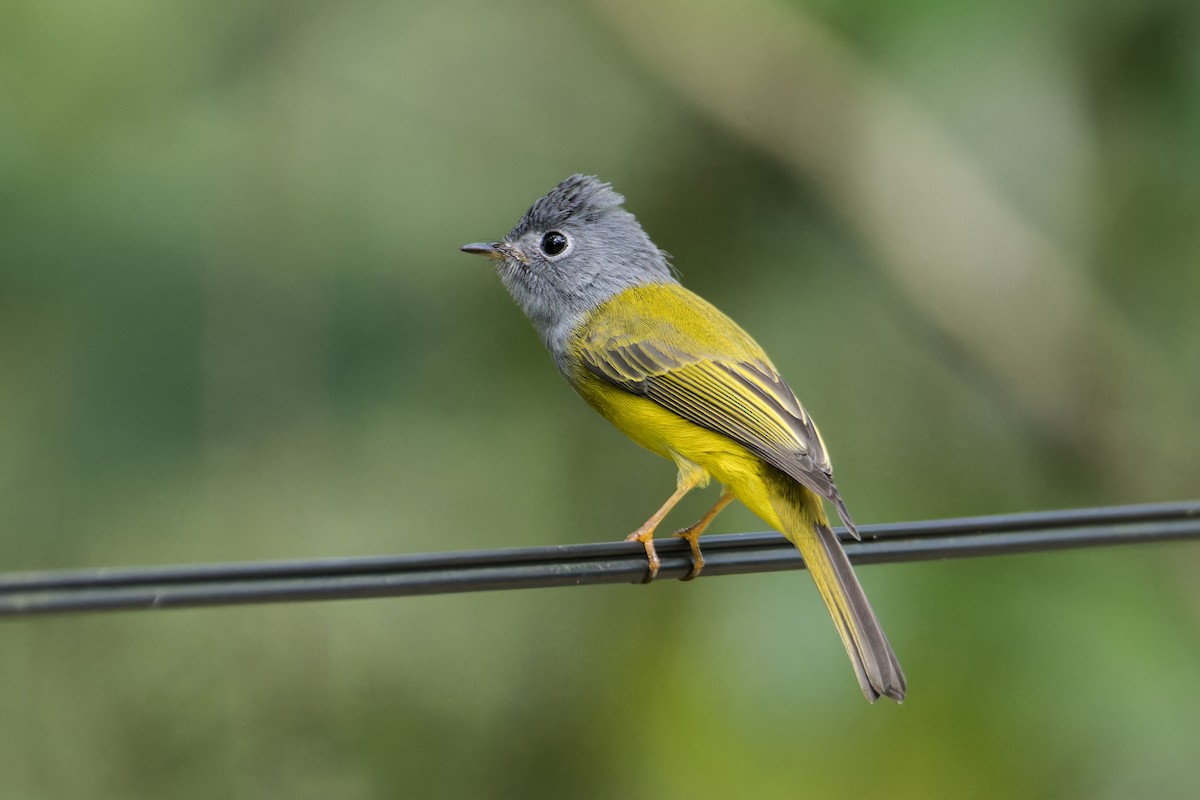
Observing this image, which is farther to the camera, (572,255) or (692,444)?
(572,255)

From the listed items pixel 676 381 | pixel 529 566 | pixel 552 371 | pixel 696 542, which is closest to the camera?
pixel 529 566

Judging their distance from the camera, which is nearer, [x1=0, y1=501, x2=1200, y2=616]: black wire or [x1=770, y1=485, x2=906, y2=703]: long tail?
[x1=0, y1=501, x2=1200, y2=616]: black wire

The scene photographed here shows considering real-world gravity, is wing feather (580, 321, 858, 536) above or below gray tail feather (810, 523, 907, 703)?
above

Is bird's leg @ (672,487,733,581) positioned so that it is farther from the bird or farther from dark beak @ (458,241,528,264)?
dark beak @ (458,241,528,264)

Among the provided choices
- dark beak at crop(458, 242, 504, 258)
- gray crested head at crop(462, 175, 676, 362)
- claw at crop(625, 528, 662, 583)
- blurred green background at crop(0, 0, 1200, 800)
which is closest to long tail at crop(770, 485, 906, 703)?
Result: claw at crop(625, 528, 662, 583)

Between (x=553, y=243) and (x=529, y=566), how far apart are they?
2302 mm

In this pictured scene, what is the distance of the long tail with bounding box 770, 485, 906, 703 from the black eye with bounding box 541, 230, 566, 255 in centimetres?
159

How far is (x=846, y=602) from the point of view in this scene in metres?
3.44

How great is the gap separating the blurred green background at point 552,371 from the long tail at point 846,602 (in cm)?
125

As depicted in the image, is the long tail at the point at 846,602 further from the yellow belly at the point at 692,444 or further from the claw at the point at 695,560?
the claw at the point at 695,560

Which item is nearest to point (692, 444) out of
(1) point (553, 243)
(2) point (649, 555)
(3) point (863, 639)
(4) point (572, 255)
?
(2) point (649, 555)

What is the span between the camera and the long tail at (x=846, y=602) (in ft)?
10.9

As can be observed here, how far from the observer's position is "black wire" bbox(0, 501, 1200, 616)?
2.39 metres

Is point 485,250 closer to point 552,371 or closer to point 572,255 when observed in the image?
point 572,255
